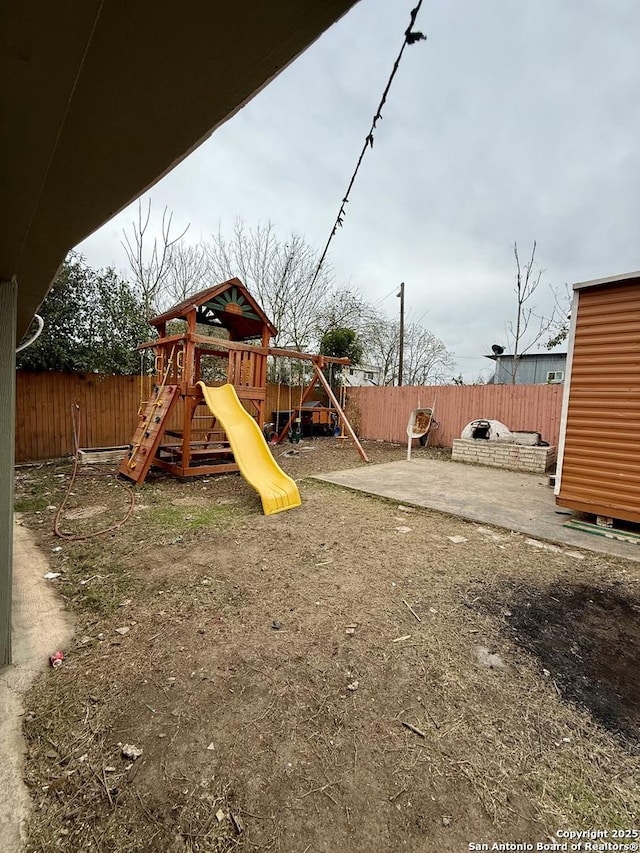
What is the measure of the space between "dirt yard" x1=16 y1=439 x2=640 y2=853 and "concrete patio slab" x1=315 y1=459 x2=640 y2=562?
53 centimetres

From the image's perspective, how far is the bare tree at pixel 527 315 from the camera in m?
12.2

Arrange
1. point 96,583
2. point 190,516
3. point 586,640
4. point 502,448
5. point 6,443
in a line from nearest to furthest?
point 6,443
point 586,640
point 96,583
point 190,516
point 502,448

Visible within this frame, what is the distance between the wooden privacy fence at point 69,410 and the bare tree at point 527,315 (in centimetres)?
1198

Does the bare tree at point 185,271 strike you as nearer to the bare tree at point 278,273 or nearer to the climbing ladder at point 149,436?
the bare tree at point 278,273

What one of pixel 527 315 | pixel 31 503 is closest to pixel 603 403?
pixel 31 503

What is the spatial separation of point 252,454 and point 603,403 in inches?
164

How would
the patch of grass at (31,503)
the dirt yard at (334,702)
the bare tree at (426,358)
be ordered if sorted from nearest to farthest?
the dirt yard at (334,702) < the patch of grass at (31,503) < the bare tree at (426,358)

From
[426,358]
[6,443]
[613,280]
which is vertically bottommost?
[6,443]

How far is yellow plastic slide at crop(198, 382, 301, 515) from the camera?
14.2 ft

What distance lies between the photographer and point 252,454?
16.7 ft

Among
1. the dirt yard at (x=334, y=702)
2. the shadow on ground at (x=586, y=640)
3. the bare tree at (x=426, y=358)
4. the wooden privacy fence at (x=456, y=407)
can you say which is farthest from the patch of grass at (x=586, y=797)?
the bare tree at (x=426, y=358)

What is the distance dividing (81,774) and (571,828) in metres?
1.64

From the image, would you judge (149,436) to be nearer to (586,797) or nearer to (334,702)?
(334,702)

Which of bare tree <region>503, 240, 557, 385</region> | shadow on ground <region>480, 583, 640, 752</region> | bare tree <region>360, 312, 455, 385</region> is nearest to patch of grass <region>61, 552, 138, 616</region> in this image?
shadow on ground <region>480, 583, 640, 752</region>
